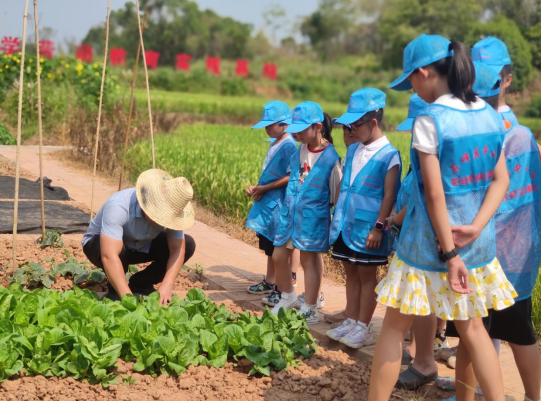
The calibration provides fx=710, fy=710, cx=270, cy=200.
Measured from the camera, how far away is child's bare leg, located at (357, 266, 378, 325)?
421cm

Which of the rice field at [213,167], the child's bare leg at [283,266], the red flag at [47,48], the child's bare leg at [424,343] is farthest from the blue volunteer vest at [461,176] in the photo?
the red flag at [47,48]

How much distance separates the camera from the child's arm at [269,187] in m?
5.23

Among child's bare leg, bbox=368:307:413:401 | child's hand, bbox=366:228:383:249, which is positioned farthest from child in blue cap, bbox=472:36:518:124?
child's bare leg, bbox=368:307:413:401

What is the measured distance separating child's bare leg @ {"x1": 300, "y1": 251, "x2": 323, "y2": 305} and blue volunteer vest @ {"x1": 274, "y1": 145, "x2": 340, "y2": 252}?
11 centimetres

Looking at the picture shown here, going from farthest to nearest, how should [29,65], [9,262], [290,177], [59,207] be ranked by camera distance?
1. [29,65]
2. [59,207]
3. [9,262]
4. [290,177]


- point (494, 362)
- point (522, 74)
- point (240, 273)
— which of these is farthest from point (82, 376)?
point (522, 74)

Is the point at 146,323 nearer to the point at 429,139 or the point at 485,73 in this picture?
the point at 429,139

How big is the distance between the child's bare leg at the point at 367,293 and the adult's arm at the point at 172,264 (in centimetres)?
120

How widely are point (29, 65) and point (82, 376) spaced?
13722mm

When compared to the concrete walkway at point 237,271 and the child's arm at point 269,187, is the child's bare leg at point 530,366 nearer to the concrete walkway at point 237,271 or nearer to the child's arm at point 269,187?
the concrete walkway at point 237,271

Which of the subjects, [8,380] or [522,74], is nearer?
[8,380]

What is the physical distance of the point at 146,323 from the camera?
3641 mm

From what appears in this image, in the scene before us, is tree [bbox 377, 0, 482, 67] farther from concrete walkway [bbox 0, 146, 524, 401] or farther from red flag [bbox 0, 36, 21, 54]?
concrete walkway [bbox 0, 146, 524, 401]

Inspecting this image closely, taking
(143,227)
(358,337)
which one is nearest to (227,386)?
(358,337)
